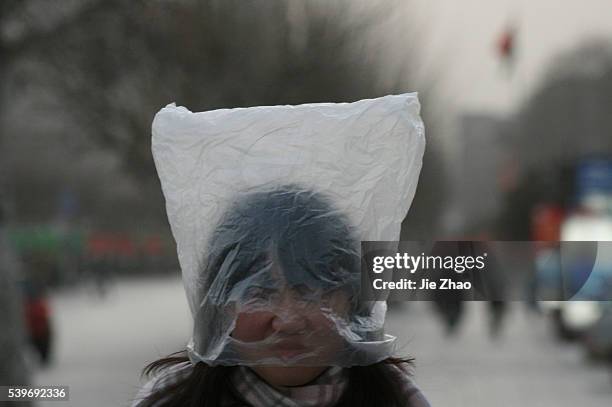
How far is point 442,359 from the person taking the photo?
4.70 metres

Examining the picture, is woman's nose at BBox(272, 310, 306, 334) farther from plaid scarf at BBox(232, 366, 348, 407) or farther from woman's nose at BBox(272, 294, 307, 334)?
plaid scarf at BBox(232, 366, 348, 407)

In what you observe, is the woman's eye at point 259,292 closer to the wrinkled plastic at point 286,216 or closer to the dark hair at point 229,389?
the wrinkled plastic at point 286,216

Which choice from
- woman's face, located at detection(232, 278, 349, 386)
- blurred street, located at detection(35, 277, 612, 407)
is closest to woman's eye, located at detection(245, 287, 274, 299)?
woman's face, located at detection(232, 278, 349, 386)

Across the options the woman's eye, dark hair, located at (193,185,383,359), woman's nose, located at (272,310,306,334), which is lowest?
woman's nose, located at (272,310,306,334)

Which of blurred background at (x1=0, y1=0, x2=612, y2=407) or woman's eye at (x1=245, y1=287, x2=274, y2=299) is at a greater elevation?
blurred background at (x1=0, y1=0, x2=612, y2=407)

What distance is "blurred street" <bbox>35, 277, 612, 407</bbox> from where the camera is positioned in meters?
5.87

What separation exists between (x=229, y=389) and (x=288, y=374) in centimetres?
12

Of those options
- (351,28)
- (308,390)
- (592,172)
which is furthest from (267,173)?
(592,172)

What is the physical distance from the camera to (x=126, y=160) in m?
16.6

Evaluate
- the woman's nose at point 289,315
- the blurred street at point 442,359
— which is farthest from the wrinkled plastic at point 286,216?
the blurred street at point 442,359

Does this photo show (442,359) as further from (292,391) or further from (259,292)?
(259,292)

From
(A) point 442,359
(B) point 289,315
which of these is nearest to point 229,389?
(B) point 289,315

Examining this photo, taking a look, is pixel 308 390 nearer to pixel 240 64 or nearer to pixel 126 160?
pixel 240 64

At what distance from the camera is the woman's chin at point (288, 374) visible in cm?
213
